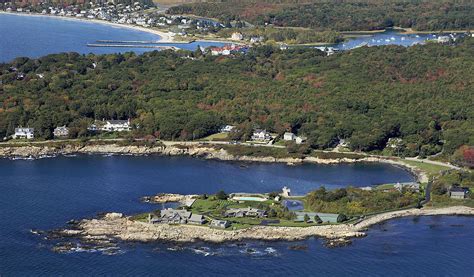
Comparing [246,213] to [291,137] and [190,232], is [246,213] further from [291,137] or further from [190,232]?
[291,137]

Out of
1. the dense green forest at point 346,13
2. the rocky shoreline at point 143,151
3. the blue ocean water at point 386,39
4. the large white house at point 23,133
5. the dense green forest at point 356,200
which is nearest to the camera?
the dense green forest at point 356,200

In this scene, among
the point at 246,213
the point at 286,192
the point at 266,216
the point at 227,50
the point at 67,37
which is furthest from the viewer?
the point at 67,37

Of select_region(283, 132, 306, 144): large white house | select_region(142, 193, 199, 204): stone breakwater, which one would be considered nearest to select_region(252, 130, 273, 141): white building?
select_region(283, 132, 306, 144): large white house

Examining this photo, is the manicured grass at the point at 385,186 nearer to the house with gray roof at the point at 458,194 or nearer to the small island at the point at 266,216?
the small island at the point at 266,216

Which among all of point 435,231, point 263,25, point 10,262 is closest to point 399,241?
point 435,231

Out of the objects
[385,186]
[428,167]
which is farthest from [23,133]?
[428,167]

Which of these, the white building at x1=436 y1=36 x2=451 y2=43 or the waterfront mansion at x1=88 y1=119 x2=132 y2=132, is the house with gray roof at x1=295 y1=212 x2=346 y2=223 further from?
the white building at x1=436 y1=36 x2=451 y2=43

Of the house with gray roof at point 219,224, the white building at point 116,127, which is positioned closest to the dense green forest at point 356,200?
the house with gray roof at point 219,224

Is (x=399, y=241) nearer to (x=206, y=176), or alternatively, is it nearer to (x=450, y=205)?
(x=450, y=205)
